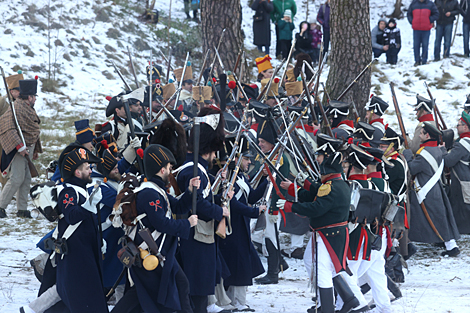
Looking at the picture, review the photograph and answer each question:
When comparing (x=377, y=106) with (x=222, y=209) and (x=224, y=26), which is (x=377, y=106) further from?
(x=222, y=209)

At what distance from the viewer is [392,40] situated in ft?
52.9

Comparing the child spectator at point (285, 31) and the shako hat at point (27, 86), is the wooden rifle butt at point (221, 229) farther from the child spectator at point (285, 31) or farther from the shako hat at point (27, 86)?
the child spectator at point (285, 31)

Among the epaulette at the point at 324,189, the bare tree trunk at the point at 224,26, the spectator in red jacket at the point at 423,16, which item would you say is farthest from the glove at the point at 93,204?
the spectator in red jacket at the point at 423,16

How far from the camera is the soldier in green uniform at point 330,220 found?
179 inches

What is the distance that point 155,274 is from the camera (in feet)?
12.8

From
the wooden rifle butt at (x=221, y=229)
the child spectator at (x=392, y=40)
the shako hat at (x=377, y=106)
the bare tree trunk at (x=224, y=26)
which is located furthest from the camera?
the child spectator at (x=392, y=40)

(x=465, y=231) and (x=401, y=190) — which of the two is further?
(x=465, y=231)

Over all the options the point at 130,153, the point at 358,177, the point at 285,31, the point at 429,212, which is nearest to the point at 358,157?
the point at 358,177

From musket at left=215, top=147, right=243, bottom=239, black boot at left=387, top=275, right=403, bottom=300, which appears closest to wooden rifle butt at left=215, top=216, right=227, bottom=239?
musket at left=215, top=147, right=243, bottom=239

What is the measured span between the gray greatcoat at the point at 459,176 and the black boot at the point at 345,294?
3.52 m

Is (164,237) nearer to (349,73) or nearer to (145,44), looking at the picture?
(349,73)

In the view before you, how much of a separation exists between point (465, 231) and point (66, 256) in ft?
19.4

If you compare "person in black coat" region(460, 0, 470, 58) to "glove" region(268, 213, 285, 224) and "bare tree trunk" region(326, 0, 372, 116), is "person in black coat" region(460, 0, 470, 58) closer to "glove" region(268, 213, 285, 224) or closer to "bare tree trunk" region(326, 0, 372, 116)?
"bare tree trunk" region(326, 0, 372, 116)

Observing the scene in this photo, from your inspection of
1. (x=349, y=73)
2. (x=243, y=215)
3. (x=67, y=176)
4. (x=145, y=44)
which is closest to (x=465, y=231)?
(x=349, y=73)
